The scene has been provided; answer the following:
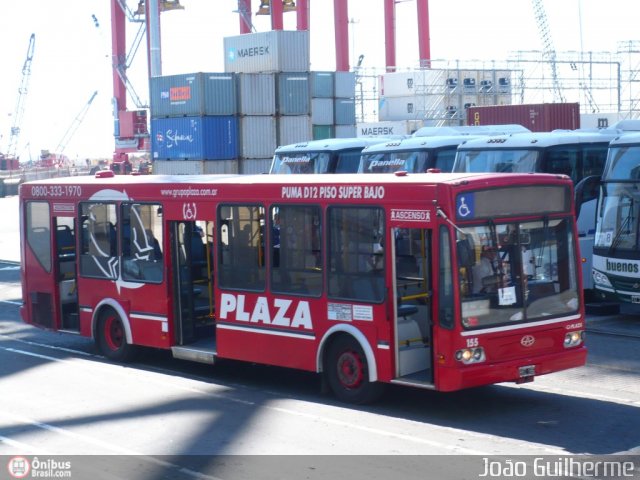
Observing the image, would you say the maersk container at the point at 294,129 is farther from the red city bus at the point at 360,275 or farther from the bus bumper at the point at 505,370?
the bus bumper at the point at 505,370

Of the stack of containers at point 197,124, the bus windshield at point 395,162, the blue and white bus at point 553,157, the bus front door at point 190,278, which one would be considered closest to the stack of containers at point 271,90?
the stack of containers at point 197,124

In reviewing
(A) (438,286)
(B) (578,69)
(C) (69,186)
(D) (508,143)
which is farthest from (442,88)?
(A) (438,286)

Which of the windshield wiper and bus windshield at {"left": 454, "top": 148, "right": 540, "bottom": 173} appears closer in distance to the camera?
the windshield wiper

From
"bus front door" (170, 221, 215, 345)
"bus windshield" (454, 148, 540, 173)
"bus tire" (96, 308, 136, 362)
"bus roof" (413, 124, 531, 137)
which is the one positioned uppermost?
"bus roof" (413, 124, 531, 137)

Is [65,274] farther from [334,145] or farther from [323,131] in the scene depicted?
[323,131]

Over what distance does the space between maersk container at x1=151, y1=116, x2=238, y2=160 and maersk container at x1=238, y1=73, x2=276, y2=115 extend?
74 cm

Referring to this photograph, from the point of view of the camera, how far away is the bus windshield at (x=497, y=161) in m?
18.2

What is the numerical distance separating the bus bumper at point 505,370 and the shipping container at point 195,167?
83.8ft

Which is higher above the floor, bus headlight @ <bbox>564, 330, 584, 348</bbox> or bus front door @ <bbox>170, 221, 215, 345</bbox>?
bus front door @ <bbox>170, 221, 215, 345</bbox>

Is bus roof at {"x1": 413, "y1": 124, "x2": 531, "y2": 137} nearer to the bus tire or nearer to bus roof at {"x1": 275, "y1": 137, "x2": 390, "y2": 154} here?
bus roof at {"x1": 275, "y1": 137, "x2": 390, "y2": 154}

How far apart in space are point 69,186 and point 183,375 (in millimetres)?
3427

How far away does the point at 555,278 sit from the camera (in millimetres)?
10219

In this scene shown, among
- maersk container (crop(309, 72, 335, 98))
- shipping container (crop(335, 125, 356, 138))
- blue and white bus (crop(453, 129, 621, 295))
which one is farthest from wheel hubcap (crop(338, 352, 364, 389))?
maersk container (crop(309, 72, 335, 98))

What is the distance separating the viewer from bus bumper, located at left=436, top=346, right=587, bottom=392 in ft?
31.1
